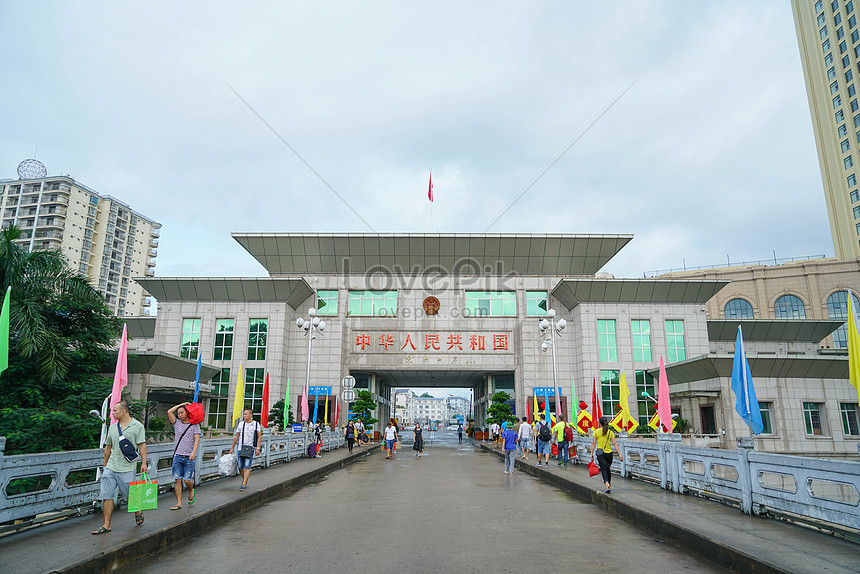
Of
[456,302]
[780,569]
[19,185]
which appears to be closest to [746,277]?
[456,302]

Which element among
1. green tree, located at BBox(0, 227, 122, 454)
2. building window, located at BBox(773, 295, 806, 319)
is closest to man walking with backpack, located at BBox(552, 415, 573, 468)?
green tree, located at BBox(0, 227, 122, 454)

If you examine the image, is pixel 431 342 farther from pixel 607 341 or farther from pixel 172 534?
pixel 172 534

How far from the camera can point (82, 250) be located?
9144 cm

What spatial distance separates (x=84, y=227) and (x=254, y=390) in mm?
73520

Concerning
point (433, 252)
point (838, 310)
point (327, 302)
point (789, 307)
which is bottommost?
point (327, 302)

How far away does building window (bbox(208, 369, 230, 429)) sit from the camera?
38.1 metres

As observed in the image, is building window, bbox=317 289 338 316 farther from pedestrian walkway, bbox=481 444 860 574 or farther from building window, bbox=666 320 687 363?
pedestrian walkway, bbox=481 444 860 574

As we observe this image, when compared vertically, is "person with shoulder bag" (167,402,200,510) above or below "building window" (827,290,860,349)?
below

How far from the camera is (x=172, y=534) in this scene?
742 cm

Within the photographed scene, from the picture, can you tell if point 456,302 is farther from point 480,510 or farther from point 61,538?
point 61,538

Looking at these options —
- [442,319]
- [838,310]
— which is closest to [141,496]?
[442,319]

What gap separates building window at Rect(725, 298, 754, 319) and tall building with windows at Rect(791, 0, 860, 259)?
44.2 feet

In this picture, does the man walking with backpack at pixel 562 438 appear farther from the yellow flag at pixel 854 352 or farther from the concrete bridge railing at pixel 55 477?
the yellow flag at pixel 854 352

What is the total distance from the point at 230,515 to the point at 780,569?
8.41m
